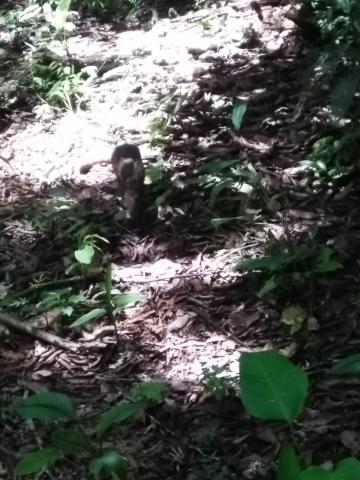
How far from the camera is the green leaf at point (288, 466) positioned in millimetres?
1847

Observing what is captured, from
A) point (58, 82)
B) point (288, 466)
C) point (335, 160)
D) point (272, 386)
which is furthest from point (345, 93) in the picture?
point (58, 82)

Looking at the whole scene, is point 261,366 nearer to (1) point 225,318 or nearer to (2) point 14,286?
(1) point 225,318

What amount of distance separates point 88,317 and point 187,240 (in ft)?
2.53

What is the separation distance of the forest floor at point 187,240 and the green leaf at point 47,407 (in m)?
0.23

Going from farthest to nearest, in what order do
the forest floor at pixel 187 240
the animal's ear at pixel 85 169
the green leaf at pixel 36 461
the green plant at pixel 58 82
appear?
1. the green plant at pixel 58 82
2. the animal's ear at pixel 85 169
3. the forest floor at pixel 187 240
4. the green leaf at pixel 36 461

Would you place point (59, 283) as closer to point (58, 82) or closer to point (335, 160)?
point (335, 160)

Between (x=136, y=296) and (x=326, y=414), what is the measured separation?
98cm

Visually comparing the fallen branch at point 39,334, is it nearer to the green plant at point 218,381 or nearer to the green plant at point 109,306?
the green plant at point 109,306

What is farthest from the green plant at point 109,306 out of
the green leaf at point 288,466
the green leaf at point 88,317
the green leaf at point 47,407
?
the green leaf at point 288,466

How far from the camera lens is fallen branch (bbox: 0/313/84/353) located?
3.12 m

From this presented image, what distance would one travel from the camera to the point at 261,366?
7.05 feet

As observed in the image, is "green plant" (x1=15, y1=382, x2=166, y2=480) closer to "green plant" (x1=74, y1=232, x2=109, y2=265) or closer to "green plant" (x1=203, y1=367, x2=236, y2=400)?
"green plant" (x1=203, y1=367, x2=236, y2=400)

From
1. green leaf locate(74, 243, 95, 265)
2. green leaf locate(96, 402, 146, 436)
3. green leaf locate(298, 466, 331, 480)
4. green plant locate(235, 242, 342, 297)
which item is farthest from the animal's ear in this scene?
green leaf locate(298, 466, 331, 480)

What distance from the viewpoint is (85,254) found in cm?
341
